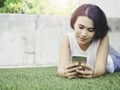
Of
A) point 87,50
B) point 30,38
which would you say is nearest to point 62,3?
point 30,38

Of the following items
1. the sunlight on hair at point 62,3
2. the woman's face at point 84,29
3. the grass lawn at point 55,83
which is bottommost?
the grass lawn at point 55,83

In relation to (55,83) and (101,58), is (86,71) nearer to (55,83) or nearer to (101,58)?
(101,58)

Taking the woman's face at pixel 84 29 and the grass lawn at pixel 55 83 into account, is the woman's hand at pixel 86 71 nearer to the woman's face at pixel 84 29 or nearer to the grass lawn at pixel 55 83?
the grass lawn at pixel 55 83

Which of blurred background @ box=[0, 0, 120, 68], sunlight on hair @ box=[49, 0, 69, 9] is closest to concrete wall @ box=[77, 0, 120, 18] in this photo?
blurred background @ box=[0, 0, 120, 68]

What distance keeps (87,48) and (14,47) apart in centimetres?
306

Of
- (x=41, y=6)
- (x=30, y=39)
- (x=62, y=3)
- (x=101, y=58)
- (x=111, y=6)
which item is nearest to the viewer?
(x=101, y=58)

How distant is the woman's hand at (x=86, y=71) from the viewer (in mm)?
5436

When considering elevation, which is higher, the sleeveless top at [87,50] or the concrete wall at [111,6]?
the concrete wall at [111,6]

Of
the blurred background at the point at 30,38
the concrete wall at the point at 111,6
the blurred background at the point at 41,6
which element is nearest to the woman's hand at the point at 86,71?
the blurred background at the point at 30,38

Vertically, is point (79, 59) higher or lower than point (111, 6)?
lower

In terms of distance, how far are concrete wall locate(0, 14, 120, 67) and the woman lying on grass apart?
2907 mm

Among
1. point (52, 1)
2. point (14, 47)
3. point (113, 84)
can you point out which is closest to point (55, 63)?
point (14, 47)

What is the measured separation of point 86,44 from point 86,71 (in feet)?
1.30

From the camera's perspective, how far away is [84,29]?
5.43 metres
